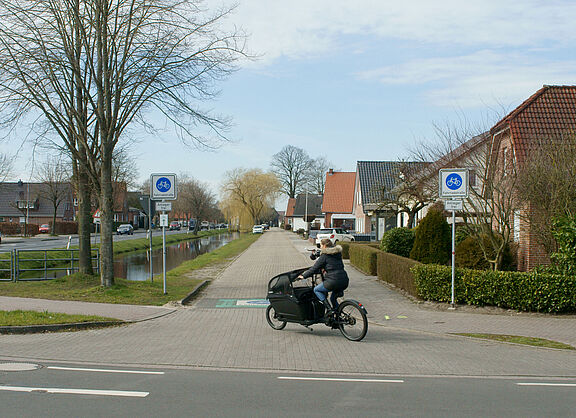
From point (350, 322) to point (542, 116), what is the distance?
12725mm

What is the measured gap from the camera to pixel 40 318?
10570mm

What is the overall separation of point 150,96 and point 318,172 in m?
90.4

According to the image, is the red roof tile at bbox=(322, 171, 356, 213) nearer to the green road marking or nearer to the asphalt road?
the green road marking

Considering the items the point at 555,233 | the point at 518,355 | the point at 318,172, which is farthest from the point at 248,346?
the point at 318,172

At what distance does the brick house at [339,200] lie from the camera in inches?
2854

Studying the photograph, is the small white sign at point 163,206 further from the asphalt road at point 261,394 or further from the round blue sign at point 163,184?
the asphalt road at point 261,394

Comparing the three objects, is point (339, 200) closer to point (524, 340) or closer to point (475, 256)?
point (475, 256)

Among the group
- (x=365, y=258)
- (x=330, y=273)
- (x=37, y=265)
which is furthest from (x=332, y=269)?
(x=37, y=265)

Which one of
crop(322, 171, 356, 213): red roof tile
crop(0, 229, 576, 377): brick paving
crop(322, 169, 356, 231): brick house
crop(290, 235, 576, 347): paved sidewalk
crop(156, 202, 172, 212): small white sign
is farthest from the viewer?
crop(322, 171, 356, 213): red roof tile

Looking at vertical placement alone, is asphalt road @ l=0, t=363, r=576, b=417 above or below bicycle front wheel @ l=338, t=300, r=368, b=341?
below

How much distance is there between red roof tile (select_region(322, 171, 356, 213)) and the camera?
74.8m

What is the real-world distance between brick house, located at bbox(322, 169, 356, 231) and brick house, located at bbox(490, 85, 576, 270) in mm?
51190

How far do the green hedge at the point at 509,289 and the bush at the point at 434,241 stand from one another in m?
4.63

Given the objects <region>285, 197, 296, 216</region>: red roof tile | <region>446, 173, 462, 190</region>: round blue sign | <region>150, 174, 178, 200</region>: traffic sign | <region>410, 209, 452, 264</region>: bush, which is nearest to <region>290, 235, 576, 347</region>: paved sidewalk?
<region>446, 173, 462, 190</region>: round blue sign
